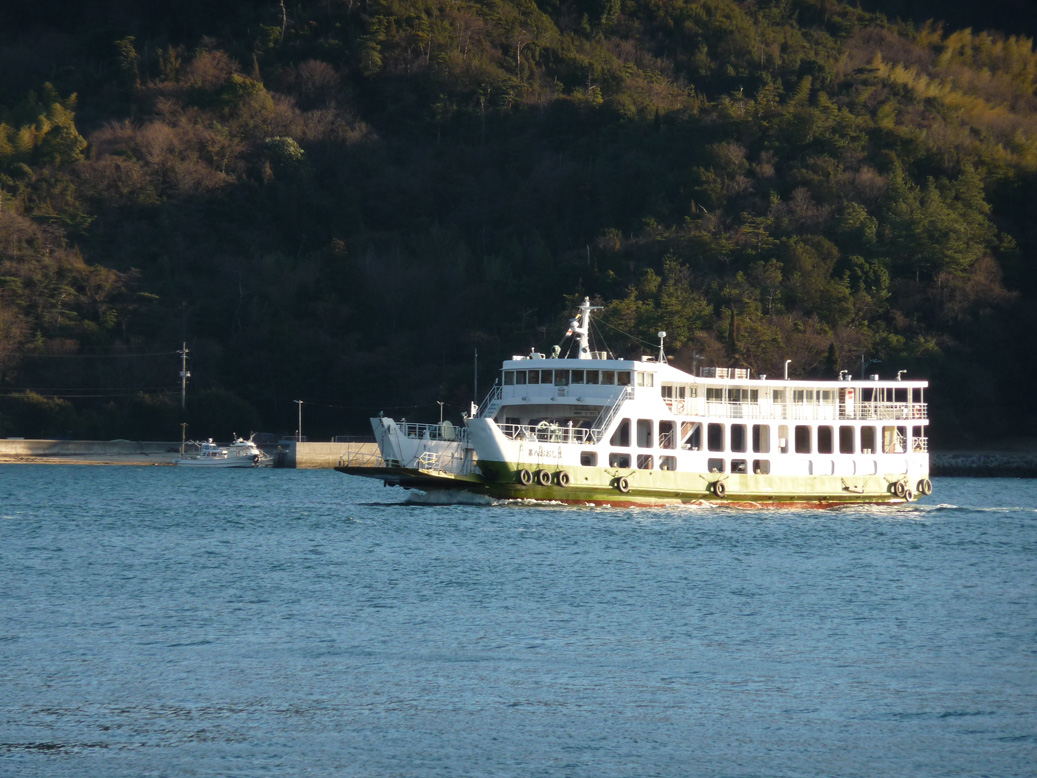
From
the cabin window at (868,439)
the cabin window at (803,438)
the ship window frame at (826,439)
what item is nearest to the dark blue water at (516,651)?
the ship window frame at (826,439)

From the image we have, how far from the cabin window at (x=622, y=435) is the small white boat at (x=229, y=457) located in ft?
171

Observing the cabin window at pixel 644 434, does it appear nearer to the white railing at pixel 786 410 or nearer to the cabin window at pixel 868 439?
the white railing at pixel 786 410

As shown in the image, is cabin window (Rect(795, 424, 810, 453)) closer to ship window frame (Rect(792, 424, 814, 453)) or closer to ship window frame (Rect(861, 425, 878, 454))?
ship window frame (Rect(792, 424, 814, 453))

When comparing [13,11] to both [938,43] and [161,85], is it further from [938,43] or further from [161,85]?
[938,43]

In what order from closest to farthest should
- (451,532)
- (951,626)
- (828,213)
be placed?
(951,626) < (451,532) < (828,213)

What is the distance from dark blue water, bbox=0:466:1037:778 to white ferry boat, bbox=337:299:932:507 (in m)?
2.16

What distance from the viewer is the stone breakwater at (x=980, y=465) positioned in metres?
92.6

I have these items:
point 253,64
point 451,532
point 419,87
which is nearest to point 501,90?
point 419,87

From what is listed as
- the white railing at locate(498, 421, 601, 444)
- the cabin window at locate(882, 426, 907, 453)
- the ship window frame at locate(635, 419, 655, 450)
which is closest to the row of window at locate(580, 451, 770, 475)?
the white railing at locate(498, 421, 601, 444)

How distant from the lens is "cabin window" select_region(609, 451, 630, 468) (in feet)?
149

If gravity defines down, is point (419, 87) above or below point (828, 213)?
above

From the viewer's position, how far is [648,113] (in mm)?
128125

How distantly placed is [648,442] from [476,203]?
8763 cm

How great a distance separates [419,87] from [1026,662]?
420ft
